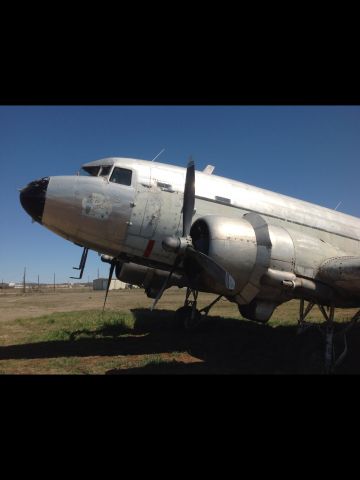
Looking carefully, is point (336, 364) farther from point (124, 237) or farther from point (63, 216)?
point (63, 216)

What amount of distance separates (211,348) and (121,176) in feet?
20.8

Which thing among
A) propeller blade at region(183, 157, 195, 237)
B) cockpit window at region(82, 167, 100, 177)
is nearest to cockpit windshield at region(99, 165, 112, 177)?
cockpit window at region(82, 167, 100, 177)

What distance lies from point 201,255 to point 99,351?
17.1ft

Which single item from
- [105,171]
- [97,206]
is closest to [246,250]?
[97,206]

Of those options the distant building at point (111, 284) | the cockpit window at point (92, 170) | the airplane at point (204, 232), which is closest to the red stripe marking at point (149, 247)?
the airplane at point (204, 232)

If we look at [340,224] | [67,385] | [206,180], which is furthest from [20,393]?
[340,224]

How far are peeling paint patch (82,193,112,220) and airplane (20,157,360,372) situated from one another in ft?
0.08

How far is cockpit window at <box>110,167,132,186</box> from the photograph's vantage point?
32.2 ft

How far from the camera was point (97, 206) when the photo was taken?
9.40 metres

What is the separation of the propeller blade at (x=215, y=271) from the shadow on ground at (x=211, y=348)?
2610mm

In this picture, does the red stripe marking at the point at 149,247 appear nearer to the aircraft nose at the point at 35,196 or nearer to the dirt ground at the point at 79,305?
the aircraft nose at the point at 35,196

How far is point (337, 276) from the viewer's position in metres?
8.85

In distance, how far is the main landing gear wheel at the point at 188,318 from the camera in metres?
15.0

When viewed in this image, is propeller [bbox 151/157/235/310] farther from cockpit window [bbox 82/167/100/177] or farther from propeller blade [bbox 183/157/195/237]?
cockpit window [bbox 82/167/100/177]
